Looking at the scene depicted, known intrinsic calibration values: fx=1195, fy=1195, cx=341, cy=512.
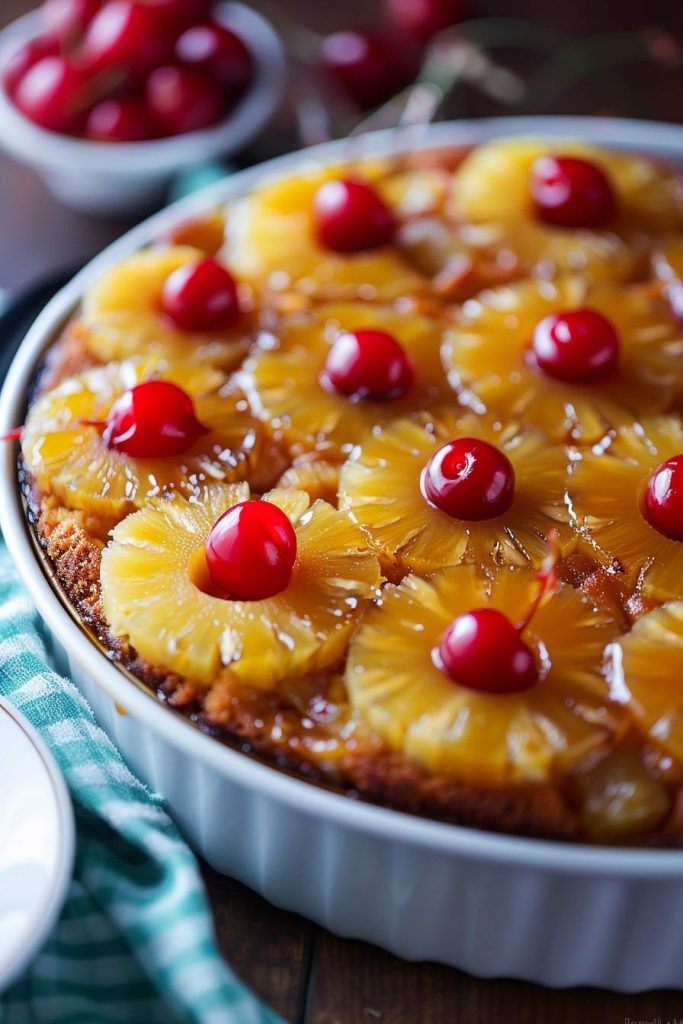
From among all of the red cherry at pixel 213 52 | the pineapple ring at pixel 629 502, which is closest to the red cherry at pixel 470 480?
the pineapple ring at pixel 629 502

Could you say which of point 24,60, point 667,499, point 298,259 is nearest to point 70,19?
point 24,60

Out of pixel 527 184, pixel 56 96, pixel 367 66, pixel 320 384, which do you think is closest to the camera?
pixel 320 384

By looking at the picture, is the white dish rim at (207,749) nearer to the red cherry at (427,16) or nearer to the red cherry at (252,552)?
the red cherry at (252,552)

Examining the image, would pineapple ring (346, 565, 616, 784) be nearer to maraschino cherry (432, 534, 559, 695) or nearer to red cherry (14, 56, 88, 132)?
maraschino cherry (432, 534, 559, 695)

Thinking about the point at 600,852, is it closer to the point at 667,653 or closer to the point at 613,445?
the point at 667,653

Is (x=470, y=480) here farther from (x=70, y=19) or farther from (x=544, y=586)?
(x=70, y=19)

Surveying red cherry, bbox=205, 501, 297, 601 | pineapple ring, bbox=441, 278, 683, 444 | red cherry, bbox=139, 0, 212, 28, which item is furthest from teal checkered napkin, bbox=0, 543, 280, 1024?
red cherry, bbox=139, 0, 212, 28
